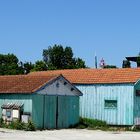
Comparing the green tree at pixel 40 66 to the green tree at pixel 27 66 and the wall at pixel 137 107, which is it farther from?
the wall at pixel 137 107

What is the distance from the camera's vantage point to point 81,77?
43281mm

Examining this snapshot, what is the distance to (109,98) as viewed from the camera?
133ft

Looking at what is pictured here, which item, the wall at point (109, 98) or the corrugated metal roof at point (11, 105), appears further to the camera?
the wall at point (109, 98)

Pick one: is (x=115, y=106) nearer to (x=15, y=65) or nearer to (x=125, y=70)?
(x=125, y=70)

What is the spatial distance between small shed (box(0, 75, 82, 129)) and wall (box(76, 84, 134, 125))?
2463mm

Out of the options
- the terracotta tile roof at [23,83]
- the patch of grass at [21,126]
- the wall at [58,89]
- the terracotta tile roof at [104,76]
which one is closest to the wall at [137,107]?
the terracotta tile roof at [104,76]

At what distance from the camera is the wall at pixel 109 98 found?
39.5 meters

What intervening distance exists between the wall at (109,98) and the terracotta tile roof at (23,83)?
5263mm

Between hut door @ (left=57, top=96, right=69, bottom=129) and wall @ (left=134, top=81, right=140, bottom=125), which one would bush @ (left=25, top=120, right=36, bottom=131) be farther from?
wall @ (left=134, top=81, right=140, bottom=125)

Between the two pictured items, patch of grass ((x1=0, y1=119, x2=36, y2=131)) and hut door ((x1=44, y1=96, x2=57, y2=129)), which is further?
hut door ((x1=44, y1=96, x2=57, y2=129))

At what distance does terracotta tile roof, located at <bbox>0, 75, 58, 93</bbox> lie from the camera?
36.0 m

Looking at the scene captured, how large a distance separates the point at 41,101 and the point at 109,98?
22.2ft

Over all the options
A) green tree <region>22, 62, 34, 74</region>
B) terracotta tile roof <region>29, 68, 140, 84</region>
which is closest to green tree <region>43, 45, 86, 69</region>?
green tree <region>22, 62, 34, 74</region>

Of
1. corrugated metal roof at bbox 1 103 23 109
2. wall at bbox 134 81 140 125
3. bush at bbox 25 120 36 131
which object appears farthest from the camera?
wall at bbox 134 81 140 125
